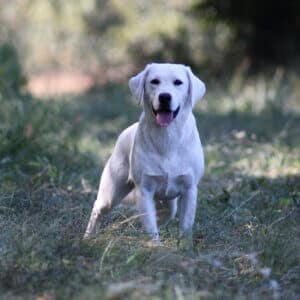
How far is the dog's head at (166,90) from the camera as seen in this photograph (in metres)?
5.43

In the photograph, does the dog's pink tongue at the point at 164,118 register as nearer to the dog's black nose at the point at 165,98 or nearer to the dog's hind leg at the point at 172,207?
the dog's black nose at the point at 165,98

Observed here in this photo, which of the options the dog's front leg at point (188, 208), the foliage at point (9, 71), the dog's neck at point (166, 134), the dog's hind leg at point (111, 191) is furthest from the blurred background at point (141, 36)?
the dog's front leg at point (188, 208)

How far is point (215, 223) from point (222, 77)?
11.8 metres

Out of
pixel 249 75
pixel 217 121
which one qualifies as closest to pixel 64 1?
pixel 249 75

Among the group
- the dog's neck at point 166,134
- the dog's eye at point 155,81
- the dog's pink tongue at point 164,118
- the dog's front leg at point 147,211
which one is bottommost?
the dog's front leg at point 147,211

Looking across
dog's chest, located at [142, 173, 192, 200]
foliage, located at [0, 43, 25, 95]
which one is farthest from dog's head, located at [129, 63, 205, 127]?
foliage, located at [0, 43, 25, 95]

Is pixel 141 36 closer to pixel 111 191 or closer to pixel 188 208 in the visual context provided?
pixel 111 191

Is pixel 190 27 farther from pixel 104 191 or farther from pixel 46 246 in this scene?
pixel 46 246

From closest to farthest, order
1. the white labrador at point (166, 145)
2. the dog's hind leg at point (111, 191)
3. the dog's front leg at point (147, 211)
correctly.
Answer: the dog's front leg at point (147, 211), the white labrador at point (166, 145), the dog's hind leg at point (111, 191)

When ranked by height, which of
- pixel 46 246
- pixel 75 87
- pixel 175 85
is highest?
pixel 175 85

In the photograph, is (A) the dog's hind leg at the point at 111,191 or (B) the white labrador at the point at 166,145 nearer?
(B) the white labrador at the point at 166,145

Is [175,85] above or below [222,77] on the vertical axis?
above

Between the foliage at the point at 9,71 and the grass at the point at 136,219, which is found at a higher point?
the foliage at the point at 9,71

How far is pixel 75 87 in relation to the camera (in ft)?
63.5
